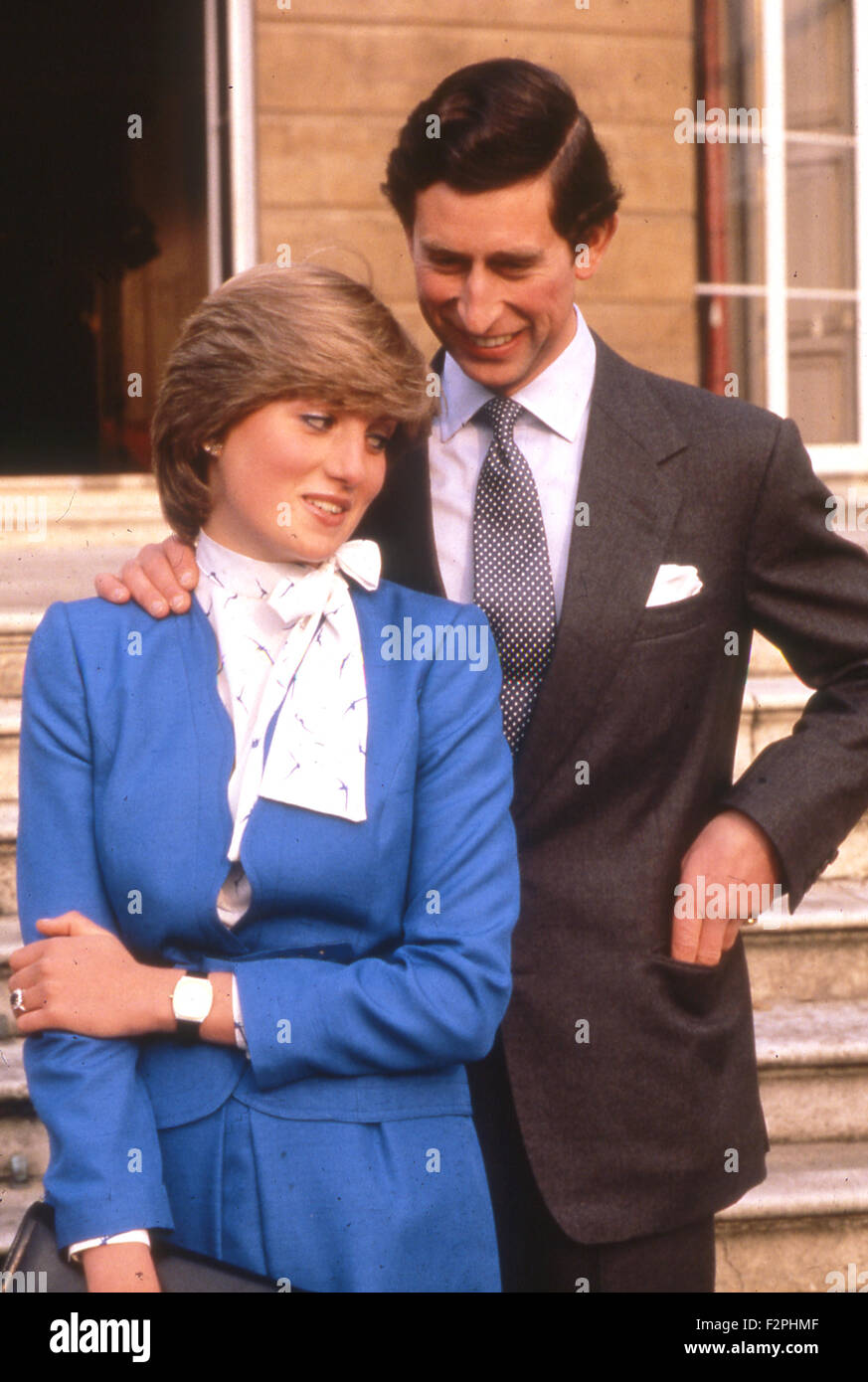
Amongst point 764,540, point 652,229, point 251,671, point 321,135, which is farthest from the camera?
point 652,229

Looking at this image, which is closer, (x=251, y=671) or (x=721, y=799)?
(x=251, y=671)

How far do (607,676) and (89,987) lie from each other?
0.71 m

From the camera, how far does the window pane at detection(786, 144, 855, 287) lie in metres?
5.28

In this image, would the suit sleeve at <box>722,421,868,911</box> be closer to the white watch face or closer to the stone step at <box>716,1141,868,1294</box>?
the white watch face

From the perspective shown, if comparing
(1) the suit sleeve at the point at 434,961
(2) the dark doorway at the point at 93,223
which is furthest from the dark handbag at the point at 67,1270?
(2) the dark doorway at the point at 93,223

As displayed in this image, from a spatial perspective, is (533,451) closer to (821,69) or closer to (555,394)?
(555,394)

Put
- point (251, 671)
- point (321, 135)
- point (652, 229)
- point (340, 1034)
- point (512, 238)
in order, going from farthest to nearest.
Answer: point (652, 229)
point (321, 135)
point (512, 238)
point (251, 671)
point (340, 1034)

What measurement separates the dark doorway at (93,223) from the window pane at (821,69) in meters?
2.46

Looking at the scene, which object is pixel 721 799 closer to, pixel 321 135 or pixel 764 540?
pixel 764 540

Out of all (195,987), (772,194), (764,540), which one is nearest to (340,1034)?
(195,987)

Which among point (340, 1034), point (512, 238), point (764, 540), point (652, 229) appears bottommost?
point (340, 1034)

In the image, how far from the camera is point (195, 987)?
141 centimetres
